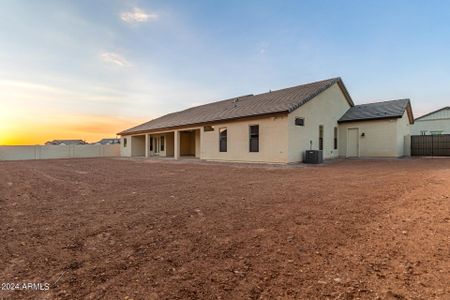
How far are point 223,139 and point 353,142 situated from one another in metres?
9.81

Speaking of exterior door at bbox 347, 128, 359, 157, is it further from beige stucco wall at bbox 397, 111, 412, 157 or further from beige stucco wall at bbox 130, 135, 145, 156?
beige stucco wall at bbox 130, 135, 145, 156

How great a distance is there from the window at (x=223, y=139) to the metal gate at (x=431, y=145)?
1436cm

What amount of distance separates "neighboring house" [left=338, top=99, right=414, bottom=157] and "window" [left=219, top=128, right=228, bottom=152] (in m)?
8.90

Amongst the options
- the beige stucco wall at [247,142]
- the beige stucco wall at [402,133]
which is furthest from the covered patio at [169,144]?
the beige stucco wall at [402,133]

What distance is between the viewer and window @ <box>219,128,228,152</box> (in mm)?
17712

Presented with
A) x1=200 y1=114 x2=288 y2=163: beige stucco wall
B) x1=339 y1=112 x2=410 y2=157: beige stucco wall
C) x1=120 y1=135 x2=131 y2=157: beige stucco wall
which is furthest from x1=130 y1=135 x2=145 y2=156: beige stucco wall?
x1=339 y1=112 x2=410 y2=157: beige stucco wall

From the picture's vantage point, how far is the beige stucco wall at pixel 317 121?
1453cm

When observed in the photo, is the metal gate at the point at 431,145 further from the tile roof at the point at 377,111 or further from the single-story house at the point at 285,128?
the tile roof at the point at 377,111

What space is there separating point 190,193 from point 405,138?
19.3 m

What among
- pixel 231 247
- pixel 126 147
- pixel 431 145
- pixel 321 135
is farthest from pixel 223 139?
pixel 126 147

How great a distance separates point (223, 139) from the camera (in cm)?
1791

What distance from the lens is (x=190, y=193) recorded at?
6.49 metres

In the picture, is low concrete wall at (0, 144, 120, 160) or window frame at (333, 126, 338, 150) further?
low concrete wall at (0, 144, 120, 160)

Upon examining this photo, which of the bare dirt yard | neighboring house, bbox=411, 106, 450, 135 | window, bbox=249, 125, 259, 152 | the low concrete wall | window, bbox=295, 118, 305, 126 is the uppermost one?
neighboring house, bbox=411, 106, 450, 135
